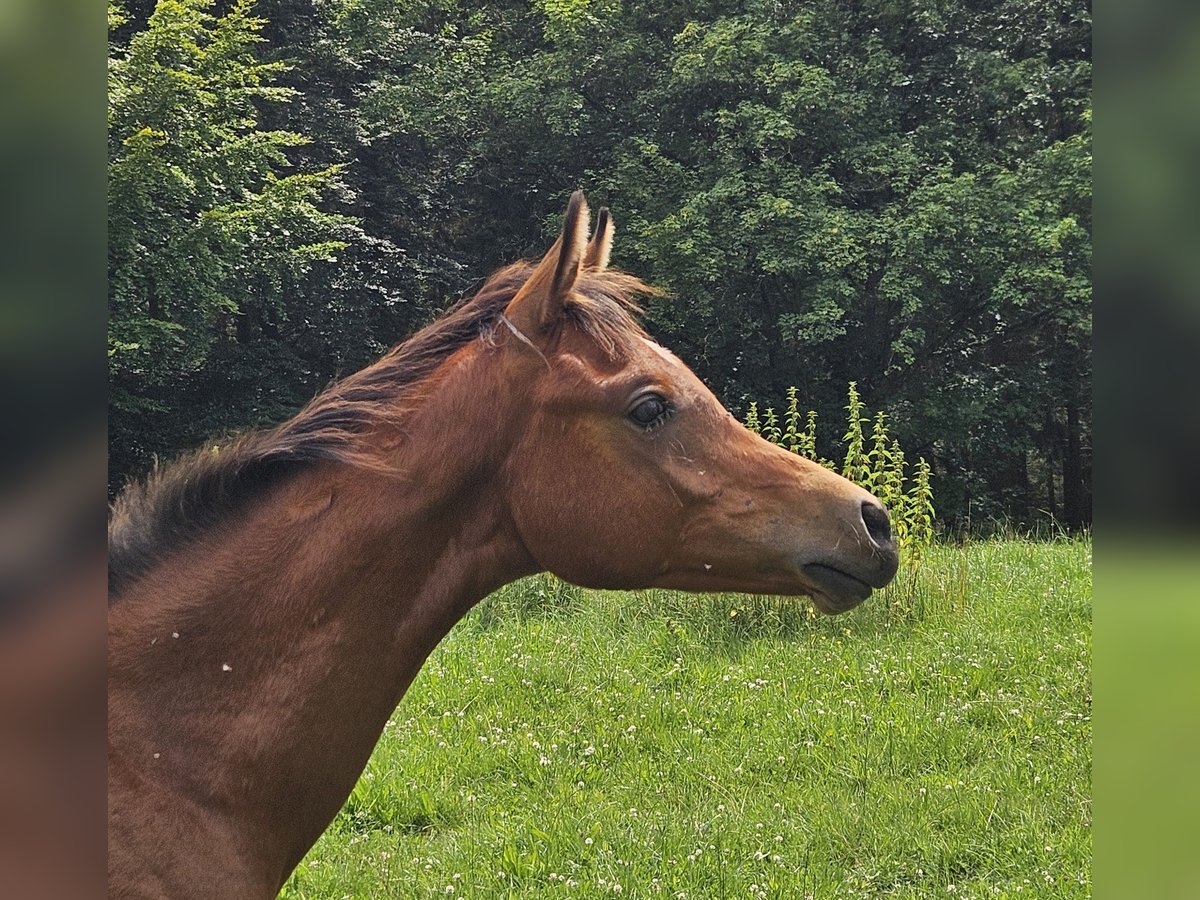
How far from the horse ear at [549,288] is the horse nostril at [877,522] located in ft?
2.25

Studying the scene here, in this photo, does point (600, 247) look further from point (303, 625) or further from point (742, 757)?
point (742, 757)

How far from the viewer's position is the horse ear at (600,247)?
6.72ft

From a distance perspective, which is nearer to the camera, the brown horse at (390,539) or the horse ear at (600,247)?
the brown horse at (390,539)

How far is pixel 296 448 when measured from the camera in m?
1.71

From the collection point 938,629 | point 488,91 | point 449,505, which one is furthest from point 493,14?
point 449,505

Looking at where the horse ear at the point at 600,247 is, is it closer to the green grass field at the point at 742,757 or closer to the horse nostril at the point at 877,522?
the horse nostril at the point at 877,522

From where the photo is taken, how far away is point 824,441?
41.8ft
